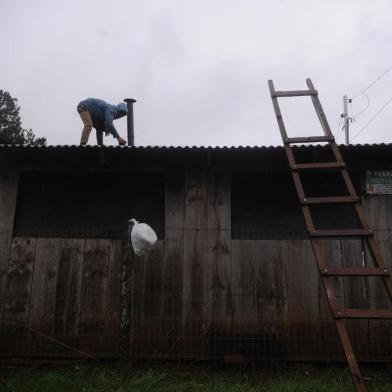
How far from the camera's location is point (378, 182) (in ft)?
21.0

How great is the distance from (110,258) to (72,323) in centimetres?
101

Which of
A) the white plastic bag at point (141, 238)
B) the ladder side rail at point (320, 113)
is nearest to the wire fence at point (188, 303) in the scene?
the white plastic bag at point (141, 238)

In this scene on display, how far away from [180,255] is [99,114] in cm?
396

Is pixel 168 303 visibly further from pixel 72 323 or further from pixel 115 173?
pixel 115 173

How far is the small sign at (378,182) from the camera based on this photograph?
639cm

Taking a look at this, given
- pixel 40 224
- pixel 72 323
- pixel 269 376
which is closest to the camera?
pixel 269 376

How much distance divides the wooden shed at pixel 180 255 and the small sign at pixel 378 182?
3.1 inches

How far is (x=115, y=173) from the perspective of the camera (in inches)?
261

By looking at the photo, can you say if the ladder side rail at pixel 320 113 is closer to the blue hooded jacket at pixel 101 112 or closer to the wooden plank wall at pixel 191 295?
the wooden plank wall at pixel 191 295

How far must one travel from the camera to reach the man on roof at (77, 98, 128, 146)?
→ 28.3 feet

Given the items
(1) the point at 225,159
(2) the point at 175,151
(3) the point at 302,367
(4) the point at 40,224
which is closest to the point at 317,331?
(3) the point at 302,367

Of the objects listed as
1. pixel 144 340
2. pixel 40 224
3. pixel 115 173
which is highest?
pixel 115 173

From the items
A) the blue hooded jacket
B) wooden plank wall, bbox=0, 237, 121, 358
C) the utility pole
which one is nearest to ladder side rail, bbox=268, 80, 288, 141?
wooden plank wall, bbox=0, 237, 121, 358

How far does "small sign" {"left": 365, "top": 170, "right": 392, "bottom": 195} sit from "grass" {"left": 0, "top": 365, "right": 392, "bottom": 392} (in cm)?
247
